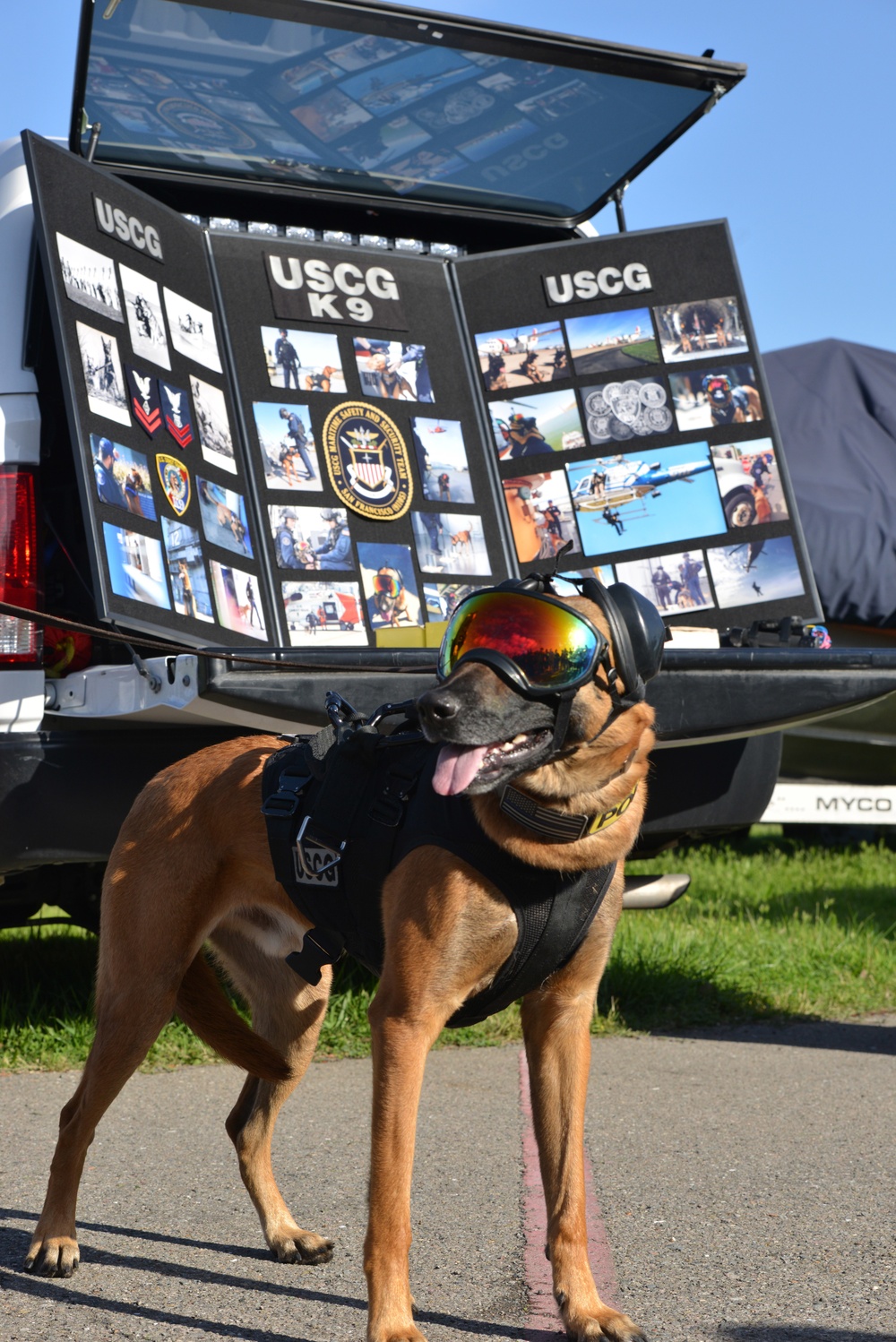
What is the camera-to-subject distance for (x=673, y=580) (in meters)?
4.91

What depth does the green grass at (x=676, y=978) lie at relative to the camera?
4578 mm

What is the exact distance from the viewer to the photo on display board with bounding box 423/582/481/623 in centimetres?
471

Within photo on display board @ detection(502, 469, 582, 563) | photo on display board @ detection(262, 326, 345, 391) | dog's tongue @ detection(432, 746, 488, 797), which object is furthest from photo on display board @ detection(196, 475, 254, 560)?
dog's tongue @ detection(432, 746, 488, 797)

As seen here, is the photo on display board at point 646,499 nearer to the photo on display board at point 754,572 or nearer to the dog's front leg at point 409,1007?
the photo on display board at point 754,572

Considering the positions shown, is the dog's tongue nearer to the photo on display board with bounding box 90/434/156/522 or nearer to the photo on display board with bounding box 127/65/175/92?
the photo on display board with bounding box 90/434/156/522

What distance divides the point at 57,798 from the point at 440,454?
1.95m

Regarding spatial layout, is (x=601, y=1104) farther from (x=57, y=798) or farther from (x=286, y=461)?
(x=286, y=461)

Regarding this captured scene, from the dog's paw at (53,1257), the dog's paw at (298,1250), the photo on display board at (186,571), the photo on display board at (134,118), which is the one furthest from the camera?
the photo on display board at (134,118)

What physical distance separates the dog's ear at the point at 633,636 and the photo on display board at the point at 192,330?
8.12ft

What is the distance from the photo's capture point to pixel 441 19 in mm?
4473

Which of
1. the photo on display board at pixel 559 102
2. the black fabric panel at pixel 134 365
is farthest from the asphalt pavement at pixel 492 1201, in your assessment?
the photo on display board at pixel 559 102

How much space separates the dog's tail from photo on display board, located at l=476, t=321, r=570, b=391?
282 cm

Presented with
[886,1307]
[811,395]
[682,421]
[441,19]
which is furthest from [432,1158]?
[811,395]

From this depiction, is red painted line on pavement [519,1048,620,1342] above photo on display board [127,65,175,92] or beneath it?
beneath
